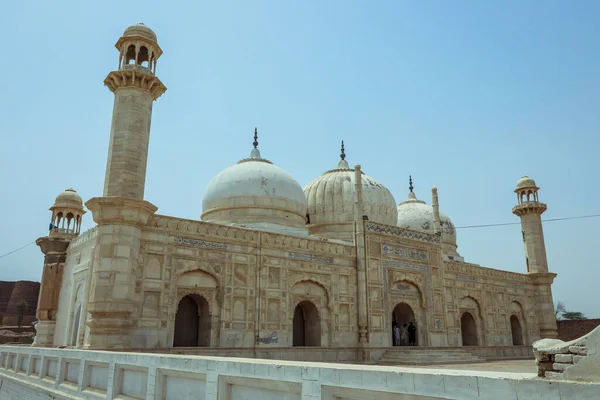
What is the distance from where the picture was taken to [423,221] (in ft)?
87.5

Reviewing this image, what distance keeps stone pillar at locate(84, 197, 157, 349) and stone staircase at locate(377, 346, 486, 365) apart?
28.1 ft

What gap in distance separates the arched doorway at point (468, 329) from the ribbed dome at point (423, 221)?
423 cm

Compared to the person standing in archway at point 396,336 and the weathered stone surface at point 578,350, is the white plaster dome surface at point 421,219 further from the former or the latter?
the weathered stone surface at point 578,350

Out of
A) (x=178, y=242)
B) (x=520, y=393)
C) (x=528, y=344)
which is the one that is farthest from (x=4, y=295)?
(x=520, y=393)

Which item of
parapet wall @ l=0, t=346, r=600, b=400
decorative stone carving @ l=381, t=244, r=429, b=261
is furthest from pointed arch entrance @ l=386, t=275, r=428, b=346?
parapet wall @ l=0, t=346, r=600, b=400

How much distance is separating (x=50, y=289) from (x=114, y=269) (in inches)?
285

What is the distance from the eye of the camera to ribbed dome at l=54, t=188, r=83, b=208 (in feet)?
63.1

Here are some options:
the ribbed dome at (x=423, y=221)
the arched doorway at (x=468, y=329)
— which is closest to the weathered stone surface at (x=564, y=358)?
the arched doorway at (x=468, y=329)

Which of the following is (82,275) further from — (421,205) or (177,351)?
(421,205)

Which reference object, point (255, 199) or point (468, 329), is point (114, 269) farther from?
point (468, 329)

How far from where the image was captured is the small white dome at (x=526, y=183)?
2542 centimetres

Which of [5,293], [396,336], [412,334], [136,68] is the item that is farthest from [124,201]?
[5,293]

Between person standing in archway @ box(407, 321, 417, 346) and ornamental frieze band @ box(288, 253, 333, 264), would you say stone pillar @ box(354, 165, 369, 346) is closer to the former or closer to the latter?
ornamental frieze band @ box(288, 253, 333, 264)

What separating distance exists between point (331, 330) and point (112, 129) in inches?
374
